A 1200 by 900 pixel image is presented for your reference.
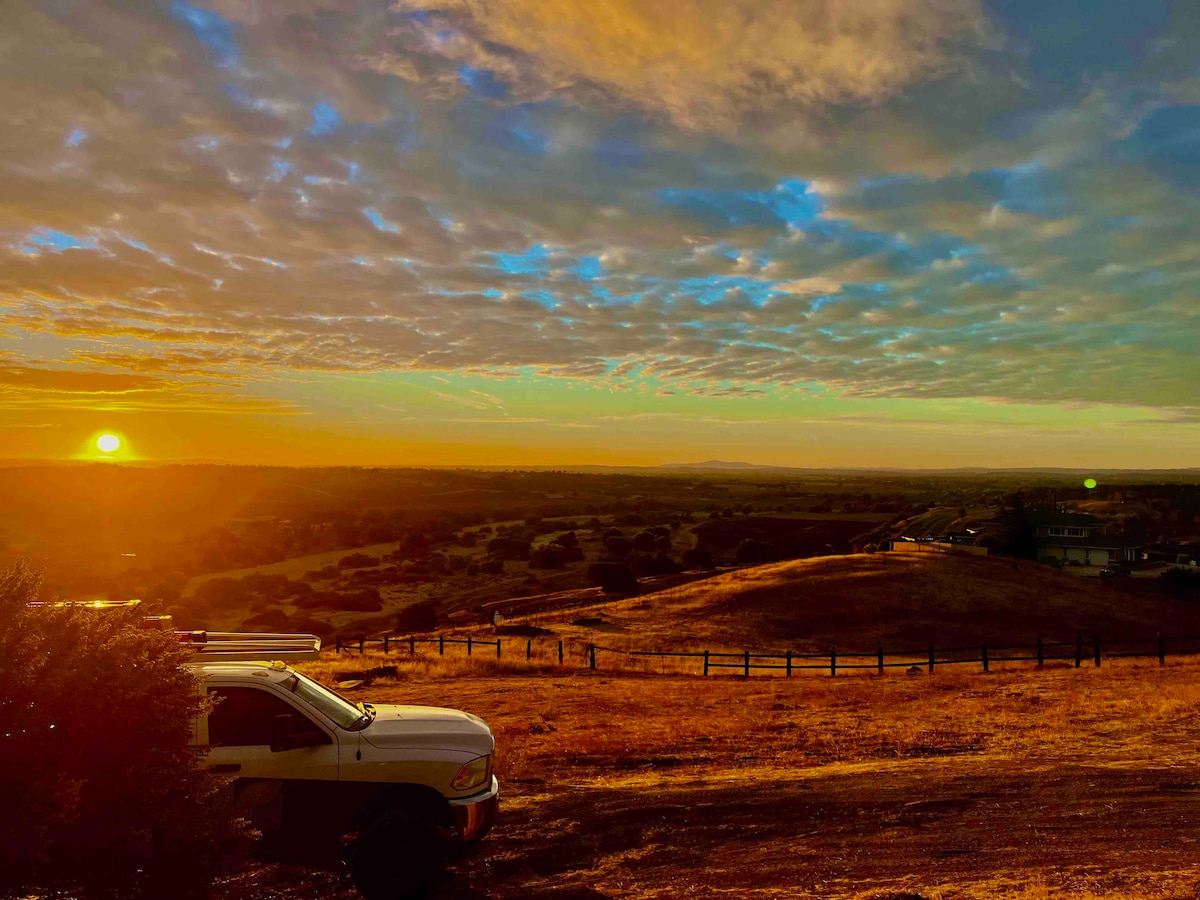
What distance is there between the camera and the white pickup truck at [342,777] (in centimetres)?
648

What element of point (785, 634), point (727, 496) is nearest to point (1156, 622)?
point (785, 634)

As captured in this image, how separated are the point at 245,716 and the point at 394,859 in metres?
1.70

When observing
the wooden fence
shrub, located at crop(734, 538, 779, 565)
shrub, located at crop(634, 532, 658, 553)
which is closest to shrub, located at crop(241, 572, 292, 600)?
the wooden fence

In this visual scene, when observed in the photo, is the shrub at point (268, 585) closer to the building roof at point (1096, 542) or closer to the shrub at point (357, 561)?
the shrub at point (357, 561)

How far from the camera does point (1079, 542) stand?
7606cm

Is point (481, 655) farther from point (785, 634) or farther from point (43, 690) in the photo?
point (43, 690)

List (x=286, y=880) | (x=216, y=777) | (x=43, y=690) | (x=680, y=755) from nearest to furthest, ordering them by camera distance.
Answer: (x=43, y=690) → (x=216, y=777) → (x=286, y=880) → (x=680, y=755)

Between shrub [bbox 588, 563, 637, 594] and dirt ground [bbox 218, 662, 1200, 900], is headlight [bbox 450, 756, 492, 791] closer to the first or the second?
dirt ground [bbox 218, 662, 1200, 900]

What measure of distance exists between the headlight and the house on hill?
8003 centimetres

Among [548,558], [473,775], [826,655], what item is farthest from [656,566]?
[473,775]

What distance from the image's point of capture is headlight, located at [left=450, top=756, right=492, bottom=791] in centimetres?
692

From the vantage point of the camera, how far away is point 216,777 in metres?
5.94

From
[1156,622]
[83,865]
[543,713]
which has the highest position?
[83,865]

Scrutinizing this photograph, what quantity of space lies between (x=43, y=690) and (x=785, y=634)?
37.4 meters
